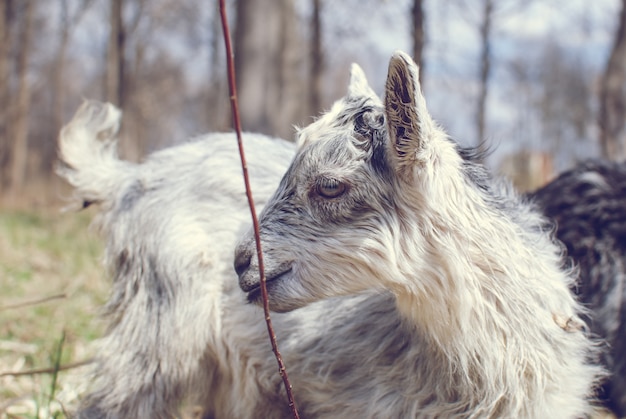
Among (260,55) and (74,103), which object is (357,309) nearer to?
(260,55)

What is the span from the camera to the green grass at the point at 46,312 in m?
3.28

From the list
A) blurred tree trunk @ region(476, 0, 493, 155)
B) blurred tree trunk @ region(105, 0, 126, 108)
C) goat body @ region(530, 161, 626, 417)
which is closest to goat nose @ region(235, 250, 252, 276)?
goat body @ region(530, 161, 626, 417)

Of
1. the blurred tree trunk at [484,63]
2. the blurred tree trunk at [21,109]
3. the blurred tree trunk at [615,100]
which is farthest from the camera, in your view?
the blurred tree trunk at [21,109]

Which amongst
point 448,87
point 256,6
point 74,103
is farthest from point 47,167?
point 256,6

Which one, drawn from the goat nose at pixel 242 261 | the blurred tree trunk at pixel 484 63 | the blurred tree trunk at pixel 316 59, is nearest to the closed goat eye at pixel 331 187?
the goat nose at pixel 242 261

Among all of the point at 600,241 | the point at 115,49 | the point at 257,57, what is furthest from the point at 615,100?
the point at 115,49

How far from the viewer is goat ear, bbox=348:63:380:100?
2.59m

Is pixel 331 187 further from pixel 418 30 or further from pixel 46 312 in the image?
pixel 418 30

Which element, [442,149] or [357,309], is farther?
[357,309]

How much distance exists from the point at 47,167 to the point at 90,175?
31888mm

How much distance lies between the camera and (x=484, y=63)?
15562 millimetres

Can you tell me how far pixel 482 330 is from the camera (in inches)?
89.0

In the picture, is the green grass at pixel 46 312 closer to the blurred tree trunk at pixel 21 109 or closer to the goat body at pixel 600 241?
the goat body at pixel 600 241

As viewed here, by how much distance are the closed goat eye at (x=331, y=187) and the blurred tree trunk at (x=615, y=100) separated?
21.5ft
